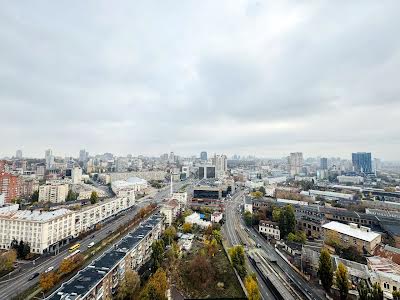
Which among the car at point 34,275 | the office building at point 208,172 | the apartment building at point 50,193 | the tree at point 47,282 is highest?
the office building at point 208,172

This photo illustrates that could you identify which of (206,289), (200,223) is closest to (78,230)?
(200,223)

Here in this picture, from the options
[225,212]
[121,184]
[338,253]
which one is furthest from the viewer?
[121,184]

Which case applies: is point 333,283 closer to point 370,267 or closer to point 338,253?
point 370,267

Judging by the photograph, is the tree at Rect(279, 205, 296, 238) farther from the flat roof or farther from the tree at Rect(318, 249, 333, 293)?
the tree at Rect(318, 249, 333, 293)

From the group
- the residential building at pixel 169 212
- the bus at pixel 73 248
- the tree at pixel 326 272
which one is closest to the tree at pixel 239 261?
the tree at pixel 326 272

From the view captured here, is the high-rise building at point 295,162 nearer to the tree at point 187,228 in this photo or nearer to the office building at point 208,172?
the office building at point 208,172
